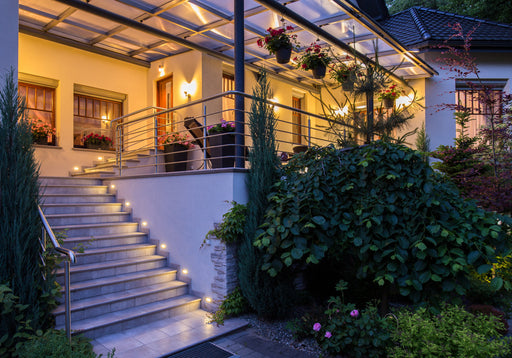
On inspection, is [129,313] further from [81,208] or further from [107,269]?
[81,208]

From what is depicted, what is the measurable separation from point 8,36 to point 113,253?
3.03m

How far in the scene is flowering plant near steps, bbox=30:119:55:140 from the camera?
7.36 meters

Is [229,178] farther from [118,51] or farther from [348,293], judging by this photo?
[118,51]

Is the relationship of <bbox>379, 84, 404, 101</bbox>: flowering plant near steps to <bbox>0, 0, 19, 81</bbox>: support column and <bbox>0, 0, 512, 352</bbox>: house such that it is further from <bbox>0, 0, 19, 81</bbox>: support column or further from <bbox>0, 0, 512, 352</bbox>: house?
<bbox>0, 0, 19, 81</bbox>: support column

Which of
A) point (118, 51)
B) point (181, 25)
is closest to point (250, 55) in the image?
point (181, 25)

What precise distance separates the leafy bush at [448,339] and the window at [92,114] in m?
7.82

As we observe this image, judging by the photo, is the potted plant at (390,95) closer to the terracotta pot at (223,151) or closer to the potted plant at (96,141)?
the terracotta pot at (223,151)

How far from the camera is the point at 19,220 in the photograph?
332 cm

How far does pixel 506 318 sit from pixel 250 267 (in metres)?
3.16

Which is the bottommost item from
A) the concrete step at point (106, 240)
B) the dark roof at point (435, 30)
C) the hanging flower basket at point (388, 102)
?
the concrete step at point (106, 240)

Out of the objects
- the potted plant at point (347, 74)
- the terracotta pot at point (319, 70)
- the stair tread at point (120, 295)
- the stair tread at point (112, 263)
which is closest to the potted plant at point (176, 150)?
the stair tread at point (112, 263)

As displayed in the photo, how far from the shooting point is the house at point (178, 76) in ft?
16.6

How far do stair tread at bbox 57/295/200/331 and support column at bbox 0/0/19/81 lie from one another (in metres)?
2.94

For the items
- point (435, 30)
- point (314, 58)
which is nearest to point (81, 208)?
point (314, 58)
